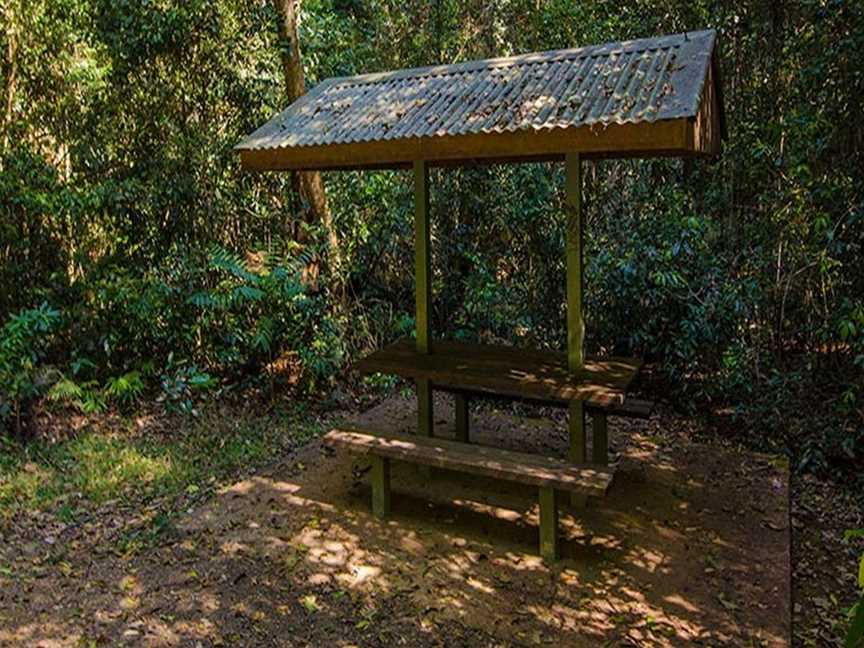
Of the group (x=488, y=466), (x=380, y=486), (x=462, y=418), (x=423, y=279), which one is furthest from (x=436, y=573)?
(x=423, y=279)

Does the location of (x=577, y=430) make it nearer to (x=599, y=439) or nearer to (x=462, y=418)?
(x=599, y=439)

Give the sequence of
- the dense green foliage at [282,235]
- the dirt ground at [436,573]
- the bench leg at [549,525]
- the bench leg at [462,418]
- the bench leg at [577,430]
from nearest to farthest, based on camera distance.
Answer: the dirt ground at [436,573]
the bench leg at [549,525]
the bench leg at [577,430]
the bench leg at [462,418]
the dense green foliage at [282,235]

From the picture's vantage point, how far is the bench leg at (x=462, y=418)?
16.5ft

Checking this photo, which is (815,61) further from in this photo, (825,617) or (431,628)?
(431,628)

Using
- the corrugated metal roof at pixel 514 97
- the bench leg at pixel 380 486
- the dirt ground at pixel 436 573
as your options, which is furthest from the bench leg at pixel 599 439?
the corrugated metal roof at pixel 514 97

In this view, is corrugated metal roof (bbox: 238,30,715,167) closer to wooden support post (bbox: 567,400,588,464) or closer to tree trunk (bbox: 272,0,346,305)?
wooden support post (bbox: 567,400,588,464)

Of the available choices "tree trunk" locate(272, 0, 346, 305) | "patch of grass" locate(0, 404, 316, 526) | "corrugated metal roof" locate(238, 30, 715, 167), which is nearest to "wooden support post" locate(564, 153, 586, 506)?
"corrugated metal roof" locate(238, 30, 715, 167)

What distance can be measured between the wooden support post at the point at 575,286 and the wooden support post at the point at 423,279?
2.93 feet

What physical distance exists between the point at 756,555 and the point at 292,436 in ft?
11.0

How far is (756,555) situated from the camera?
12.0ft

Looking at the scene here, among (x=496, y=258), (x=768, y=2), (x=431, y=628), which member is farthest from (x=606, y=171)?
(x=431, y=628)

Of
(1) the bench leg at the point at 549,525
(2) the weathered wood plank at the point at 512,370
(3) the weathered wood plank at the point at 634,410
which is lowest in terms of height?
(1) the bench leg at the point at 549,525

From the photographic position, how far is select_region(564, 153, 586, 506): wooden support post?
3844 millimetres

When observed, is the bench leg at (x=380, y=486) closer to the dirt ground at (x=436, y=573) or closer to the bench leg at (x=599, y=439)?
the dirt ground at (x=436, y=573)
